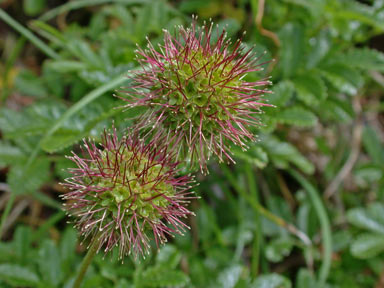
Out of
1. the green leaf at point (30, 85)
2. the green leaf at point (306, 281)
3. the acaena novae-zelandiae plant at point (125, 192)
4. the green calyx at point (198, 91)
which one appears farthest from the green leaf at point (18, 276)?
the green leaf at point (306, 281)

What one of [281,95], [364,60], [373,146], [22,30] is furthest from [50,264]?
[373,146]

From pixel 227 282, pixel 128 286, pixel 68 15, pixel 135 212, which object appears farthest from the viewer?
pixel 68 15

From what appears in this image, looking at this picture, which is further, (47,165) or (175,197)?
(47,165)

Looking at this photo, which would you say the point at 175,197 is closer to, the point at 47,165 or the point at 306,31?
the point at 47,165

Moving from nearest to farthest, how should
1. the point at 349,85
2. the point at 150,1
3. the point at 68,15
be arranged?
the point at 349,85, the point at 150,1, the point at 68,15

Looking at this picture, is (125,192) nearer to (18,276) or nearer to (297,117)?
(18,276)

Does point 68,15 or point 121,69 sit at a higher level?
point 68,15

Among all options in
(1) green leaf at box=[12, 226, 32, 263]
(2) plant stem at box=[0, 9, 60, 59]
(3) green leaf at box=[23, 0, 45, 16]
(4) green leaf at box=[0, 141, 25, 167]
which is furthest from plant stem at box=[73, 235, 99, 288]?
(3) green leaf at box=[23, 0, 45, 16]

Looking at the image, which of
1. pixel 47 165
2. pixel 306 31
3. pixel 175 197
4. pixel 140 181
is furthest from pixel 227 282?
pixel 306 31
